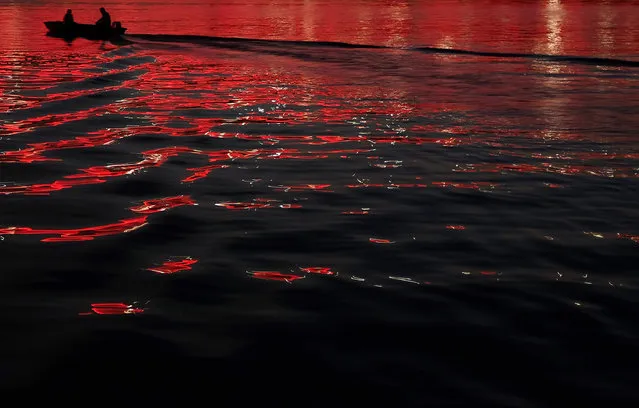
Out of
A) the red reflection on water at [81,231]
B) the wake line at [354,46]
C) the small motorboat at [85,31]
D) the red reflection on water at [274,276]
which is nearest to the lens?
the red reflection on water at [274,276]

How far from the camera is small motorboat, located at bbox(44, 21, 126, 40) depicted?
52.1 meters

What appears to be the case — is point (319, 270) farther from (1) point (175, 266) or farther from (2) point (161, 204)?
(2) point (161, 204)

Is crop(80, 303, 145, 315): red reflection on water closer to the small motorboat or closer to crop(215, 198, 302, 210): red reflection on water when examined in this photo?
crop(215, 198, 302, 210): red reflection on water

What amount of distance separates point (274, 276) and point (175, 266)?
1.05 metres

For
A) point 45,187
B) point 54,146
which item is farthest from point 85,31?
point 45,187

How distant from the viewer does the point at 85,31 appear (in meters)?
52.4

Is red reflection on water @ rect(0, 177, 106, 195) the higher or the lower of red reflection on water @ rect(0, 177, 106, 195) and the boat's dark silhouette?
the lower

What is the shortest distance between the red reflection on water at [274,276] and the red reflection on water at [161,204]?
2.84 m

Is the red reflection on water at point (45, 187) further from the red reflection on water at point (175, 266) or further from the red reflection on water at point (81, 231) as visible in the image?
the red reflection on water at point (175, 266)

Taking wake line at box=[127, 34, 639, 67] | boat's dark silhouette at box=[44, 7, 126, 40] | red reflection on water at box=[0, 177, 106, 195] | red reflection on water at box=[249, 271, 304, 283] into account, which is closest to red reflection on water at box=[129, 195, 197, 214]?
red reflection on water at box=[0, 177, 106, 195]

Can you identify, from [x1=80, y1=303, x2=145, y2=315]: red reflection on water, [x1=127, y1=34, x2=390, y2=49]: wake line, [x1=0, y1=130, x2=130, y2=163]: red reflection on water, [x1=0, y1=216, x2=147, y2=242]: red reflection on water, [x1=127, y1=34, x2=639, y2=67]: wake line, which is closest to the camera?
[x1=80, y1=303, x2=145, y2=315]: red reflection on water

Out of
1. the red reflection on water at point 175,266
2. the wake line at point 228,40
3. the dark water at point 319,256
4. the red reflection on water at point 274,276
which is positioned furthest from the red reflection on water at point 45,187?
the wake line at point 228,40

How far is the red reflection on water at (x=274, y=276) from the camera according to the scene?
7270 mm

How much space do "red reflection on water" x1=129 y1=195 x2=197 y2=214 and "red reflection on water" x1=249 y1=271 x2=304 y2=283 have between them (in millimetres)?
2841
